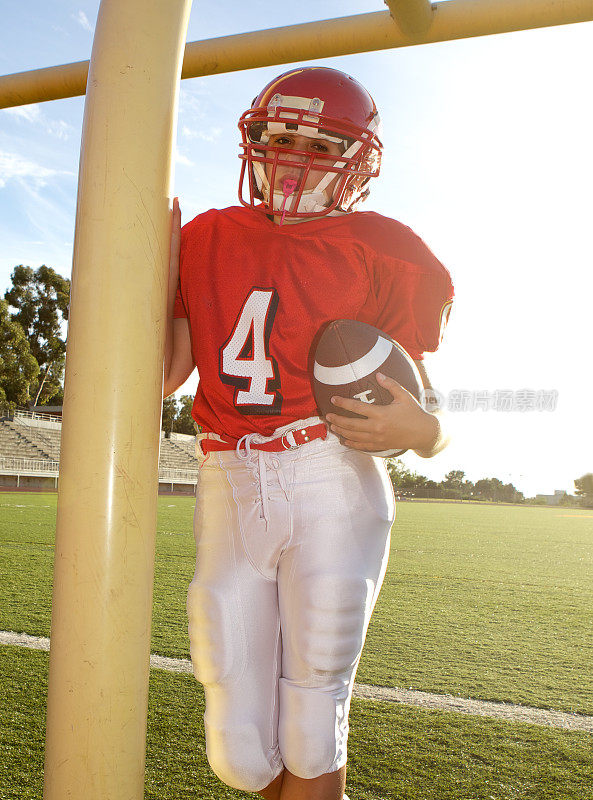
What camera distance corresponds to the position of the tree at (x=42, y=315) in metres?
25.1

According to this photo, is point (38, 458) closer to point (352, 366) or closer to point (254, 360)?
point (254, 360)

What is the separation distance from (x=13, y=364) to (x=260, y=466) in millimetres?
23592

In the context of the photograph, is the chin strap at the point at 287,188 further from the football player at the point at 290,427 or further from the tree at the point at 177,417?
the tree at the point at 177,417

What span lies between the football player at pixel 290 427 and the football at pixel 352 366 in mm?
29

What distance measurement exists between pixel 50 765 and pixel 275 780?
584 millimetres

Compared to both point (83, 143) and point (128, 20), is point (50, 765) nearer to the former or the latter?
point (83, 143)

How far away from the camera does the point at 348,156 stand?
4.52 ft

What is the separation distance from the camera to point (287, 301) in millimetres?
1287

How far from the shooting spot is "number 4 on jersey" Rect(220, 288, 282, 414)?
4.16 feet

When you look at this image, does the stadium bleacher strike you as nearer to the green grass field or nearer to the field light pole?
the green grass field

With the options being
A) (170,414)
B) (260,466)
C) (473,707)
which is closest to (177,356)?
(260,466)

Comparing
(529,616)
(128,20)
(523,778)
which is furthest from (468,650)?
(128,20)

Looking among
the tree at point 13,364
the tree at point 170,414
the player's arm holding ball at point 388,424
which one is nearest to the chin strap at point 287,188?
the player's arm holding ball at point 388,424

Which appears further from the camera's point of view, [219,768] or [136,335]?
[219,768]
